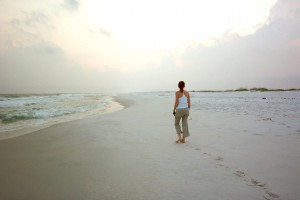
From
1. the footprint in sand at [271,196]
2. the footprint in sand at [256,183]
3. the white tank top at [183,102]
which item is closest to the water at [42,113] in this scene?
the white tank top at [183,102]

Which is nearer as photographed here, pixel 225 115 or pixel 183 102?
pixel 183 102

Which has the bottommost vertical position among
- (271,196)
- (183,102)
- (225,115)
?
(271,196)

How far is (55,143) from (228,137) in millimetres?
6311

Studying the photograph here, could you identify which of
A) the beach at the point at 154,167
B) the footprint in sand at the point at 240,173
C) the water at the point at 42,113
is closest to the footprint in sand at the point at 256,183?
the beach at the point at 154,167

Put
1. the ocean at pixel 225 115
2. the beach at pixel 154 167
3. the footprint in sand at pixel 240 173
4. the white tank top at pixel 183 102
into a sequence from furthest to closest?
1. the ocean at pixel 225 115
2. the white tank top at pixel 183 102
3. the footprint in sand at pixel 240 173
4. the beach at pixel 154 167

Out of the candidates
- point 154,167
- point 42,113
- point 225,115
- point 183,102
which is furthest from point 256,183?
point 42,113

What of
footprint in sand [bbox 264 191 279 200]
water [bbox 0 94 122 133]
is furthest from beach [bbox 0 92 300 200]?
water [bbox 0 94 122 133]

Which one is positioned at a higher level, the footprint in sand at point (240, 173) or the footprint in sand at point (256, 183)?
the footprint in sand at point (240, 173)

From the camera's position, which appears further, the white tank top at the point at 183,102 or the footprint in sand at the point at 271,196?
the white tank top at the point at 183,102

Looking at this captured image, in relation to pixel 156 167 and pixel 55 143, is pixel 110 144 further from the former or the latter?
pixel 156 167

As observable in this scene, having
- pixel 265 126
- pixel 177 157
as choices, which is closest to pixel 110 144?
pixel 177 157

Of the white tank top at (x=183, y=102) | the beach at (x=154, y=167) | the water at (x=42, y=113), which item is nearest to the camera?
the beach at (x=154, y=167)

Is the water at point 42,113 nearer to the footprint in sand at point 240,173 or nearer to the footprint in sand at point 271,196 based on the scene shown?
the footprint in sand at point 240,173

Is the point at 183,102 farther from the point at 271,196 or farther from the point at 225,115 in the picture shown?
the point at 225,115
